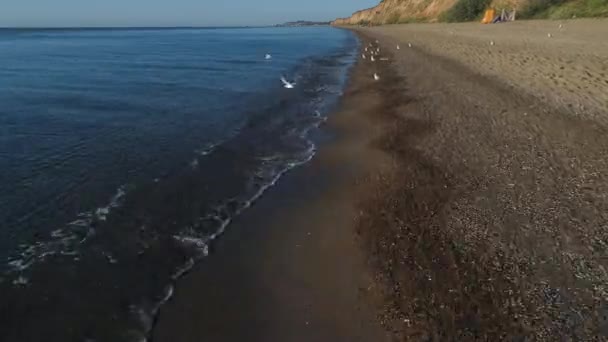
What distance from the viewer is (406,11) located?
380 ft

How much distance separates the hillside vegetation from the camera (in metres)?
46.2

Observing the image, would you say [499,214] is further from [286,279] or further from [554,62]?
[554,62]

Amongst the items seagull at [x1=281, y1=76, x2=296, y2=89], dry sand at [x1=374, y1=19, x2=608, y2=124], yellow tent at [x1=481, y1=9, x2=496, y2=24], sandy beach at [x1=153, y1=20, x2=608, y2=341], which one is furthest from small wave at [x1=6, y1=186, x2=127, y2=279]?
yellow tent at [x1=481, y1=9, x2=496, y2=24]

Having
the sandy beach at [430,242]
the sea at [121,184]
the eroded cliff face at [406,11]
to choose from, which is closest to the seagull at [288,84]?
the sea at [121,184]

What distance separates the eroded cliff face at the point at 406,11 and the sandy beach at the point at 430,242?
8350 cm

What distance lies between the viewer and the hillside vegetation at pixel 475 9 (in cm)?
4616

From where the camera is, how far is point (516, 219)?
845cm

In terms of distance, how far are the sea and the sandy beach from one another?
0.83 meters

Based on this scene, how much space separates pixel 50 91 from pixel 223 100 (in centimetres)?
1064

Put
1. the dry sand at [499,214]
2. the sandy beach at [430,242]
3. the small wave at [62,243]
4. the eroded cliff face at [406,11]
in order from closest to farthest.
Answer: the dry sand at [499,214]
the sandy beach at [430,242]
the small wave at [62,243]
the eroded cliff face at [406,11]

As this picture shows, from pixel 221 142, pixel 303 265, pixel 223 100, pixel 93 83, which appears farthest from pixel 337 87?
pixel 303 265

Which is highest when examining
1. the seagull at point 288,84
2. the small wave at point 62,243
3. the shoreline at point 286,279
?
the seagull at point 288,84

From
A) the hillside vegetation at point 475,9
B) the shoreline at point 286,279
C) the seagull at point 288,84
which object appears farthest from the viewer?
the hillside vegetation at point 475,9

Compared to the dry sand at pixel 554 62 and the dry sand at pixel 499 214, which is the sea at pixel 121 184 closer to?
the dry sand at pixel 499 214
